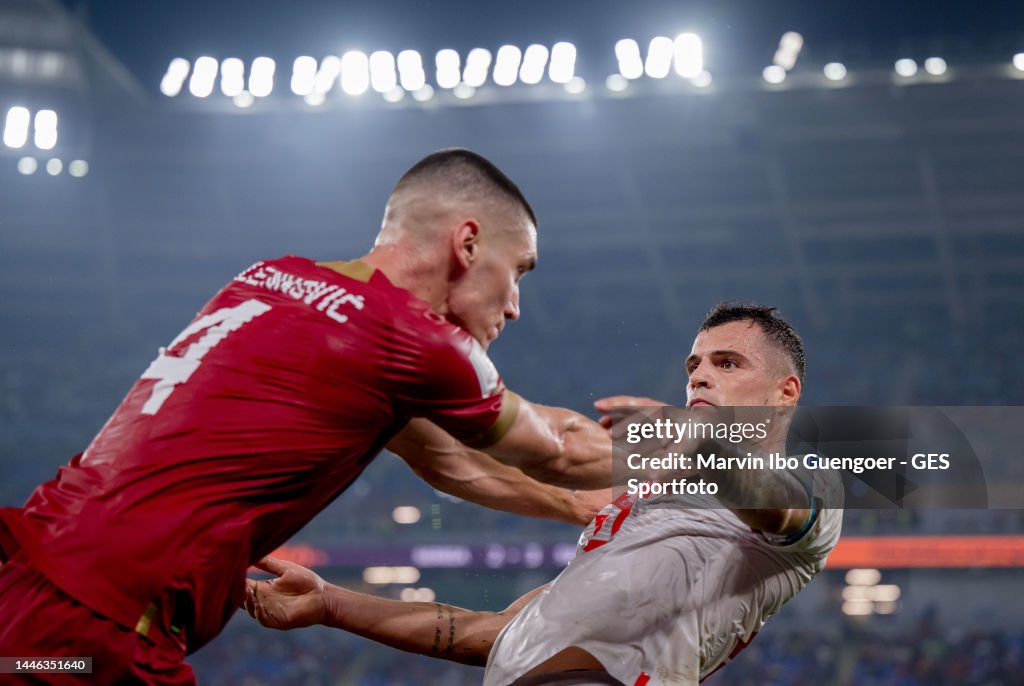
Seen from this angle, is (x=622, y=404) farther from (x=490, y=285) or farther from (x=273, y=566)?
(x=273, y=566)

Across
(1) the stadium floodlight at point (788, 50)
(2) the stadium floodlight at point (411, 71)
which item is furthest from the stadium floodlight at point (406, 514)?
(1) the stadium floodlight at point (788, 50)

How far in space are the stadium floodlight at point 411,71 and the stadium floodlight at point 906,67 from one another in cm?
1043

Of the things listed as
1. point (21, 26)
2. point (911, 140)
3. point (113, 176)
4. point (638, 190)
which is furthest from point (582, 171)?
point (21, 26)

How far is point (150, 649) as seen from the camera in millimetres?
2051

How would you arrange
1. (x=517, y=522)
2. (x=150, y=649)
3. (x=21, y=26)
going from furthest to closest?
(x=21, y=26) → (x=517, y=522) → (x=150, y=649)

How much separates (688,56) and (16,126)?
15312mm

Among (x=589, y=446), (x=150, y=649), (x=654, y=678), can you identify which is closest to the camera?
(x=150, y=649)

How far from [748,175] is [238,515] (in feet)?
68.5

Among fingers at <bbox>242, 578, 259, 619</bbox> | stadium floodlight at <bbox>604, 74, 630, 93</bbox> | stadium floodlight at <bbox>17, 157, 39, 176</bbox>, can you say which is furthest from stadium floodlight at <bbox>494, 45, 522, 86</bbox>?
fingers at <bbox>242, 578, 259, 619</bbox>

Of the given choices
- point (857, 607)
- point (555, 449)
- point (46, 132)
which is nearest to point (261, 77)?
point (46, 132)

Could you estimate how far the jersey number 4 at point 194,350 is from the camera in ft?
7.18

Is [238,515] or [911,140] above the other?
[911,140]

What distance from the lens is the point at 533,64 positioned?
2166cm

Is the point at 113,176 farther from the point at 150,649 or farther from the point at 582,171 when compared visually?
the point at 150,649
